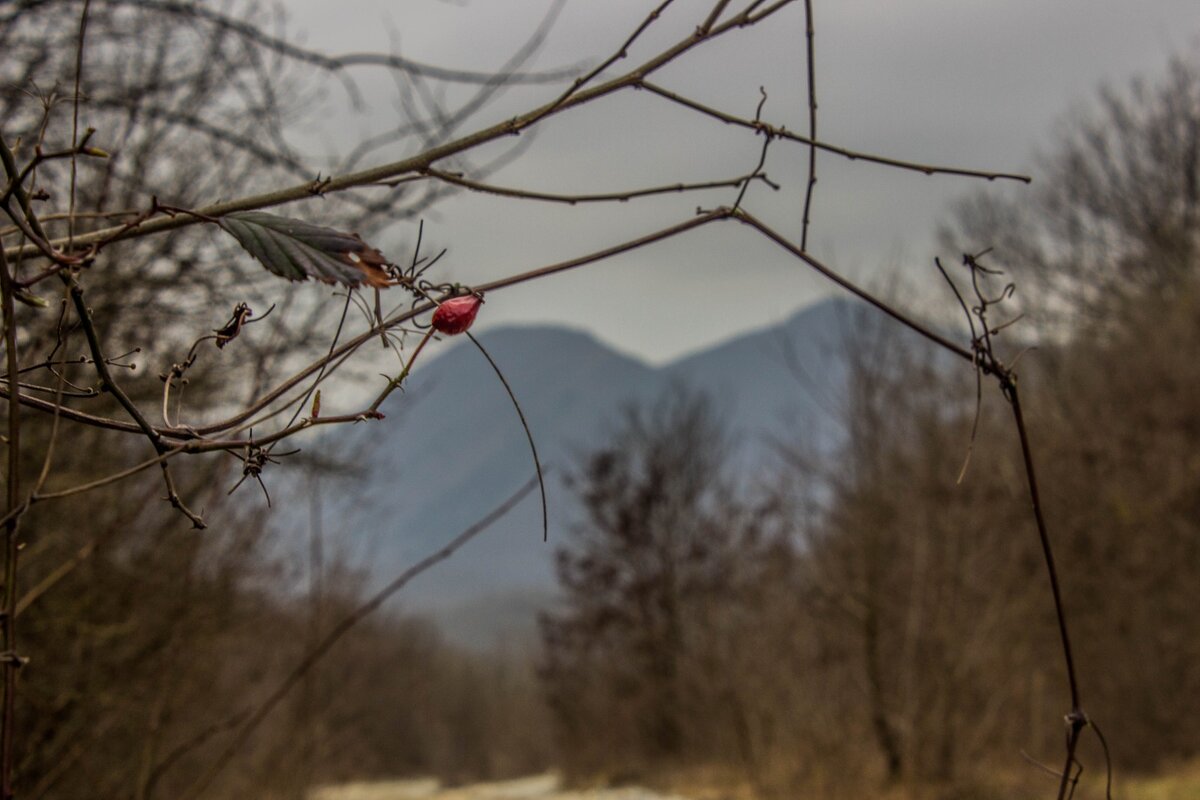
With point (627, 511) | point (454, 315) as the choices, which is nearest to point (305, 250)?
point (454, 315)

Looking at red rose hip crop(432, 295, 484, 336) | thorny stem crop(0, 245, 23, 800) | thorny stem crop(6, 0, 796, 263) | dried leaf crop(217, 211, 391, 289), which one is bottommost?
thorny stem crop(0, 245, 23, 800)

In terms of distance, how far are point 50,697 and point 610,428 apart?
74.8 feet

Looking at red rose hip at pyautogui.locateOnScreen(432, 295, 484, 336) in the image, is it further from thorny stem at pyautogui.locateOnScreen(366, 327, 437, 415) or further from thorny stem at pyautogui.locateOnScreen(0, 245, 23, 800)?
thorny stem at pyautogui.locateOnScreen(0, 245, 23, 800)

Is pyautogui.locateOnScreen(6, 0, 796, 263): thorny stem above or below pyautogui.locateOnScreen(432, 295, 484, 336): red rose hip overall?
above

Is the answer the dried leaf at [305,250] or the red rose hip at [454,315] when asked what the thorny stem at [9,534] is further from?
the red rose hip at [454,315]

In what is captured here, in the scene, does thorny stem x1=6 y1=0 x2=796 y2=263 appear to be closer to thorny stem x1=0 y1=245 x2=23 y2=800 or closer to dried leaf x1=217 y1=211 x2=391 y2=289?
dried leaf x1=217 y1=211 x2=391 y2=289

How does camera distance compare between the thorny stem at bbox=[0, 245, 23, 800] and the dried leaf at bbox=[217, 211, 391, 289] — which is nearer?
the thorny stem at bbox=[0, 245, 23, 800]

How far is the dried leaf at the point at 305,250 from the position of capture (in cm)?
80

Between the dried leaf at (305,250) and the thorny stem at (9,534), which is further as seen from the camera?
the dried leaf at (305,250)

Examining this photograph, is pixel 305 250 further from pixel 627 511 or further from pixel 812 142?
pixel 627 511

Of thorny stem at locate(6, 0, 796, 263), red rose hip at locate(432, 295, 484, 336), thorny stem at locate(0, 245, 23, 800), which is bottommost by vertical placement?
thorny stem at locate(0, 245, 23, 800)

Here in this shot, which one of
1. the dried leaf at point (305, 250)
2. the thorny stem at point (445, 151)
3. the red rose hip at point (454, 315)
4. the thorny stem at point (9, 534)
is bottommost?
the thorny stem at point (9, 534)

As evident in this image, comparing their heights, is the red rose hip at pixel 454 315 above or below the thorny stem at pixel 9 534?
above

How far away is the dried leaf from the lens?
0.80m
